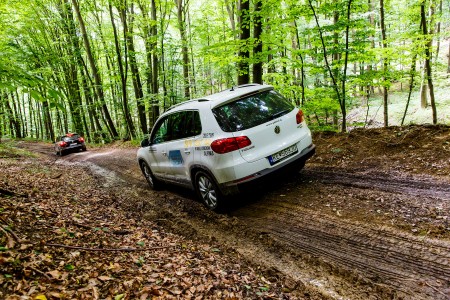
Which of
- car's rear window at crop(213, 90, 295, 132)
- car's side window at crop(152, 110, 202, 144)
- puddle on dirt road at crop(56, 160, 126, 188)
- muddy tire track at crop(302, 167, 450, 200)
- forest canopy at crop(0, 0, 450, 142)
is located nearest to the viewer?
muddy tire track at crop(302, 167, 450, 200)

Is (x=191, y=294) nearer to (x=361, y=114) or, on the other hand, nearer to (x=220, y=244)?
(x=220, y=244)

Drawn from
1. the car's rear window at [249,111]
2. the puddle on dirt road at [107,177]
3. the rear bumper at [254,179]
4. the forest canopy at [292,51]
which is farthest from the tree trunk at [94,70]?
the rear bumper at [254,179]

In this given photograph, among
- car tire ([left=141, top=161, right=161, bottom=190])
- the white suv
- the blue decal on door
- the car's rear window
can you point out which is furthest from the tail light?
car tire ([left=141, top=161, right=161, bottom=190])

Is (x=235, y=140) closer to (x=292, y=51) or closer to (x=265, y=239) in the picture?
(x=265, y=239)

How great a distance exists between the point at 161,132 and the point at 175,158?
93 centimetres

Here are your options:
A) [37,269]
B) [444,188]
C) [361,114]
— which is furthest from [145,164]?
[361,114]

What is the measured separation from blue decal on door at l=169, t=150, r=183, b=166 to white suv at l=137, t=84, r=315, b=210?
0.07 feet

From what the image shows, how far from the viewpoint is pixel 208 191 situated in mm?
5270

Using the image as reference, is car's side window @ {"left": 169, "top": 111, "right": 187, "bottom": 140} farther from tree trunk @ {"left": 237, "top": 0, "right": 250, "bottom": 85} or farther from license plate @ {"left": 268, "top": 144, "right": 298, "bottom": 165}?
tree trunk @ {"left": 237, "top": 0, "right": 250, "bottom": 85}

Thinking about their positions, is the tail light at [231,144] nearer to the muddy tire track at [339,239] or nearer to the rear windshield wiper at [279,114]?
the rear windshield wiper at [279,114]

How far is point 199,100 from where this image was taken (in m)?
5.41

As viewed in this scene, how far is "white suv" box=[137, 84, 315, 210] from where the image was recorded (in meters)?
4.59

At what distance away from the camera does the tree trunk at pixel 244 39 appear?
8.95 metres

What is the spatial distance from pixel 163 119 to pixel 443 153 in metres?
5.77
